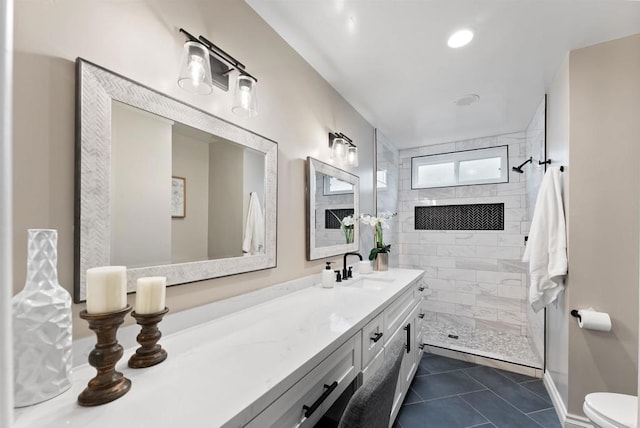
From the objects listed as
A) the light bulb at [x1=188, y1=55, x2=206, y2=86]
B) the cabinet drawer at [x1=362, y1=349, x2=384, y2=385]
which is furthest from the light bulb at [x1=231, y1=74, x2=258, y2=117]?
the cabinet drawer at [x1=362, y1=349, x2=384, y2=385]

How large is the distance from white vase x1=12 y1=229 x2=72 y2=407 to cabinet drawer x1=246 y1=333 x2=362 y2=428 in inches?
19.5

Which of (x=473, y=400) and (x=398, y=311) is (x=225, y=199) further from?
(x=473, y=400)

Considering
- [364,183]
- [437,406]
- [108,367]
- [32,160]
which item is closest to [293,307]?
[108,367]

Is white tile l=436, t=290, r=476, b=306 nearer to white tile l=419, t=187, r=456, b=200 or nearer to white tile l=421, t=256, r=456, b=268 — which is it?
white tile l=421, t=256, r=456, b=268

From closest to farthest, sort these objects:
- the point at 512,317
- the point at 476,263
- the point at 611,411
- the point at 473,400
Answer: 1. the point at 611,411
2. the point at 473,400
3. the point at 512,317
4. the point at 476,263

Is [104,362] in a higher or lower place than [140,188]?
lower

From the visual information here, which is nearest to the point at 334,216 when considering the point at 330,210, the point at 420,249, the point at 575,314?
the point at 330,210

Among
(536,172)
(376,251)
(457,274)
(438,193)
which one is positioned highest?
(536,172)

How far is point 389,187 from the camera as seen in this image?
374 cm

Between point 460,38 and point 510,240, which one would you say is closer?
point 460,38

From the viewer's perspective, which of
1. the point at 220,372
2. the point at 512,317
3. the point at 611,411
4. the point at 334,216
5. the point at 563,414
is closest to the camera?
the point at 220,372

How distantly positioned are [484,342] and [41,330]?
3.78 metres

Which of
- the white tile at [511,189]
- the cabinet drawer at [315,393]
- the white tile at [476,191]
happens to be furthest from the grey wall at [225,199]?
the white tile at [511,189]

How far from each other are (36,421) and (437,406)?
2346 mm
